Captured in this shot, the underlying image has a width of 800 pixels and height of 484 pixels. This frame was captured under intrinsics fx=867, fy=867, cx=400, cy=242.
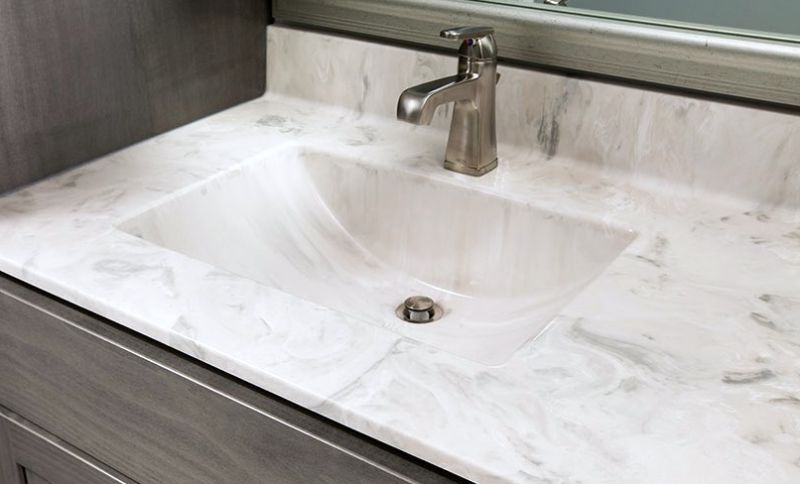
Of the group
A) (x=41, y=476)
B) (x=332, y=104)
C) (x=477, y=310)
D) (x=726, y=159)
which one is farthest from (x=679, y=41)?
(x=41, y=476)

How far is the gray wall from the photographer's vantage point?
0.97m

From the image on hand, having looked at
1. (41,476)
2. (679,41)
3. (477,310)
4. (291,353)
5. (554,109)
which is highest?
(679,41)

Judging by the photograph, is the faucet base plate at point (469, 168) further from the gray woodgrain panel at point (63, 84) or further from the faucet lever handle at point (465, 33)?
the gray woodgrain panel at point (63, 84)

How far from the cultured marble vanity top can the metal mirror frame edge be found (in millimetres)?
25

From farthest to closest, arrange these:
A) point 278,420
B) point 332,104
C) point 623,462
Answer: point 332,104 → point 278,420 → point 623,462

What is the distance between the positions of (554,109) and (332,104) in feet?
1.15

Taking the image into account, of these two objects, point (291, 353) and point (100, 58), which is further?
point (100, 58)

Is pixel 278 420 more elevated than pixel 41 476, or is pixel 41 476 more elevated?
pixel 278 420

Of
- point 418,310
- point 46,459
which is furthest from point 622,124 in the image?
point 46,459

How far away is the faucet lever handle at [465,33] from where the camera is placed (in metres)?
0.94

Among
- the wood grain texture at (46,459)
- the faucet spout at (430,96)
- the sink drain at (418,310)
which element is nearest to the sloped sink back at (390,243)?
the sink drain at (418,310)

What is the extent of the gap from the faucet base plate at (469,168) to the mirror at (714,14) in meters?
0.21

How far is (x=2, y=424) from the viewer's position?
3.18 feet

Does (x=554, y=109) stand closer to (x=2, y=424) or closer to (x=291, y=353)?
(x=291, y=353)
